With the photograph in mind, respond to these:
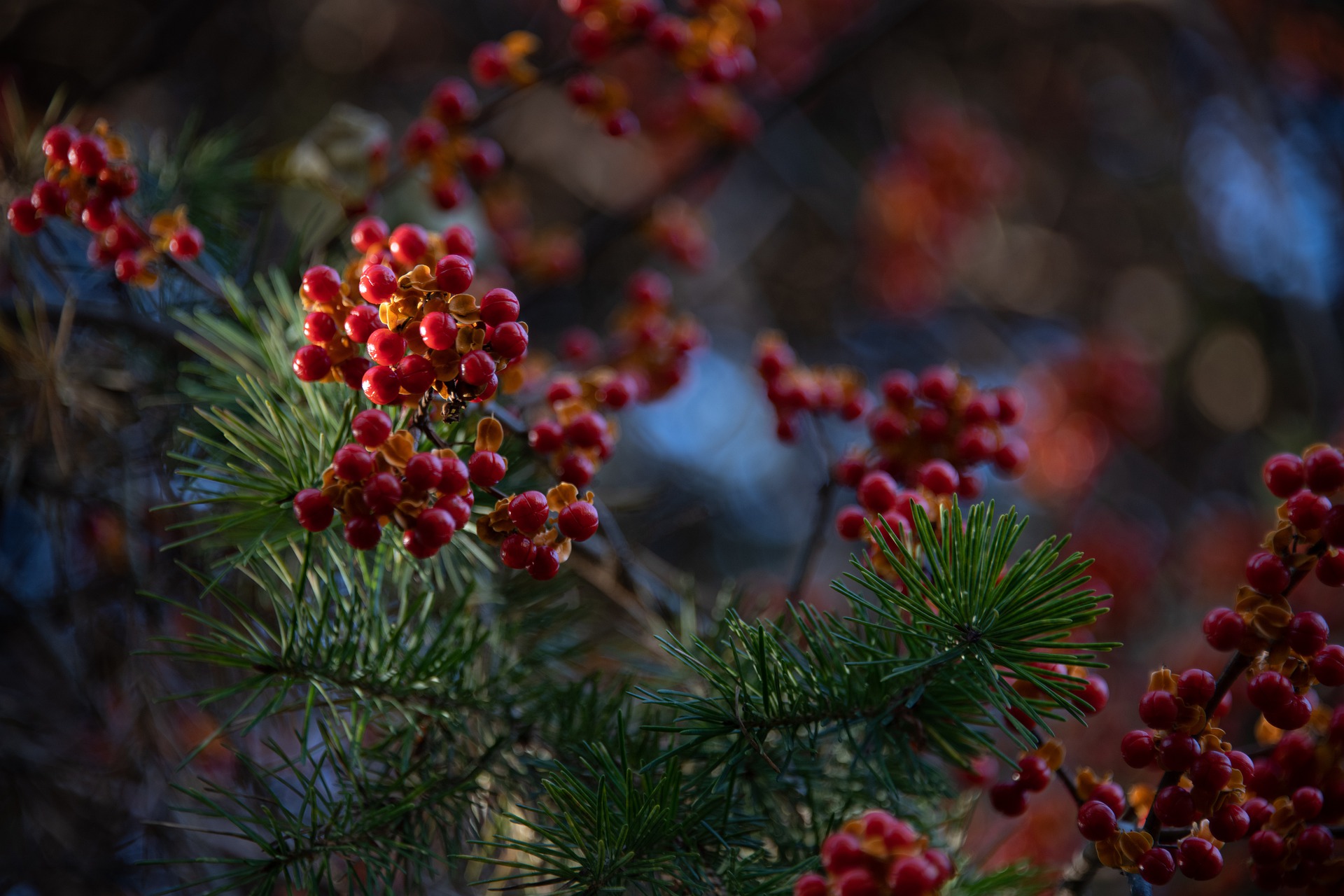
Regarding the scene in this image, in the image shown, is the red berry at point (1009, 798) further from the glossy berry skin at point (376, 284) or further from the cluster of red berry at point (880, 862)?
Result: the glossy berry skin at point (376, 284)

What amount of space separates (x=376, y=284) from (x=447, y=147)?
0.38 meters

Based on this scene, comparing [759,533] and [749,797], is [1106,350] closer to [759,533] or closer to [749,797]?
[759,533]

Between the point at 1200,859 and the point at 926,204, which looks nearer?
the point at 1200,859

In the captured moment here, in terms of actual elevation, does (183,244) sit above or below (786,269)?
above

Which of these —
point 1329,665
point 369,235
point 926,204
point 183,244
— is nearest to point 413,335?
point 369,235

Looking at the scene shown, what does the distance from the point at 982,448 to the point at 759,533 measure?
125 centimetres

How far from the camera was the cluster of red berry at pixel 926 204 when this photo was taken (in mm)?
1841

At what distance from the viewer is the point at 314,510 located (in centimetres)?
42

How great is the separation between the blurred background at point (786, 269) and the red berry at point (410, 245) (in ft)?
0.77

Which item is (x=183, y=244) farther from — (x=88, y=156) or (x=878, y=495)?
(x=878, y=495)

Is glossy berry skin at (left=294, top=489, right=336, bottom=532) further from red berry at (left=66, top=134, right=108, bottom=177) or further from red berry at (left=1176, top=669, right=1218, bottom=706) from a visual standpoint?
red berry at (left=1176, top=669, right=1218, bottom=706)

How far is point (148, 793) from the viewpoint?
2.47 ft

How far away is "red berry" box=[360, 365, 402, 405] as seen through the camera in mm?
437

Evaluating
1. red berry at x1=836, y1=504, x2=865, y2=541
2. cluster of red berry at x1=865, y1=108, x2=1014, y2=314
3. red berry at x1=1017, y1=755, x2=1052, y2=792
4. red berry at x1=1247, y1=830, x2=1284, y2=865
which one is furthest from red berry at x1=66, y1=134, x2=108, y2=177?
cluster of red berry at x1=865, y1=108, x2=1014, y2=314
